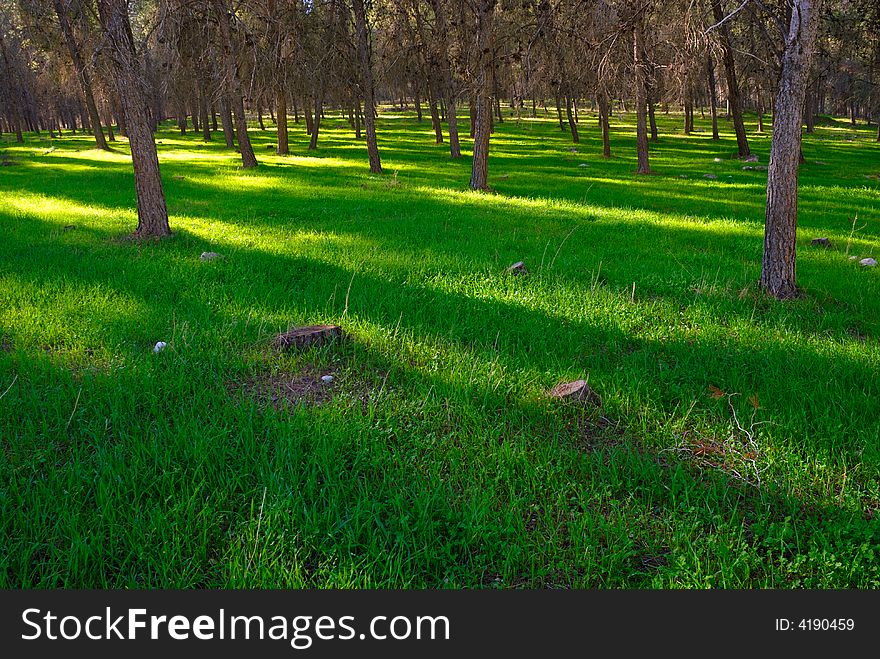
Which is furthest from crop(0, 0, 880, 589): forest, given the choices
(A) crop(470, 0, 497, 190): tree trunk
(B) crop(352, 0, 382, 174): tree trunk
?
(B) crop(352, 0, 382, 174): tree trunk

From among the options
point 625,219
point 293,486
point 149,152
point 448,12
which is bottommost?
point 293,486

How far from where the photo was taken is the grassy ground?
2.57 m

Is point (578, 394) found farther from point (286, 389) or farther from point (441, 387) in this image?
point (286, 389)

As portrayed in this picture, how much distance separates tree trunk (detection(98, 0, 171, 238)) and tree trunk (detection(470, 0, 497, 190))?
8.37 m

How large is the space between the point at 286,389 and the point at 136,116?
6.32m

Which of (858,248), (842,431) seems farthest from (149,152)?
(858,248)

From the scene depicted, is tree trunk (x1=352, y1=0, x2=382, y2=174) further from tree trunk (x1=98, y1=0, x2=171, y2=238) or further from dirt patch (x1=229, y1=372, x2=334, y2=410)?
dirt patch (x1=229, y1=372, x2=334, y2=410)

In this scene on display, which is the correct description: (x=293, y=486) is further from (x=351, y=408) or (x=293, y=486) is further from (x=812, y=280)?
(x=812, y=280)

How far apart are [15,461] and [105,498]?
774mm

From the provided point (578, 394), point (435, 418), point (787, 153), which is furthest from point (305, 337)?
point (787, 153)

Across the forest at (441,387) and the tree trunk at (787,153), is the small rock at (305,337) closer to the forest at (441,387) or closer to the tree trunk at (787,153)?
the forest at (441,387)

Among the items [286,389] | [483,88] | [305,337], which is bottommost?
[286,389]

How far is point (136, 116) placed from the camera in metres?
8.28

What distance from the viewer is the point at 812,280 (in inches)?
270
